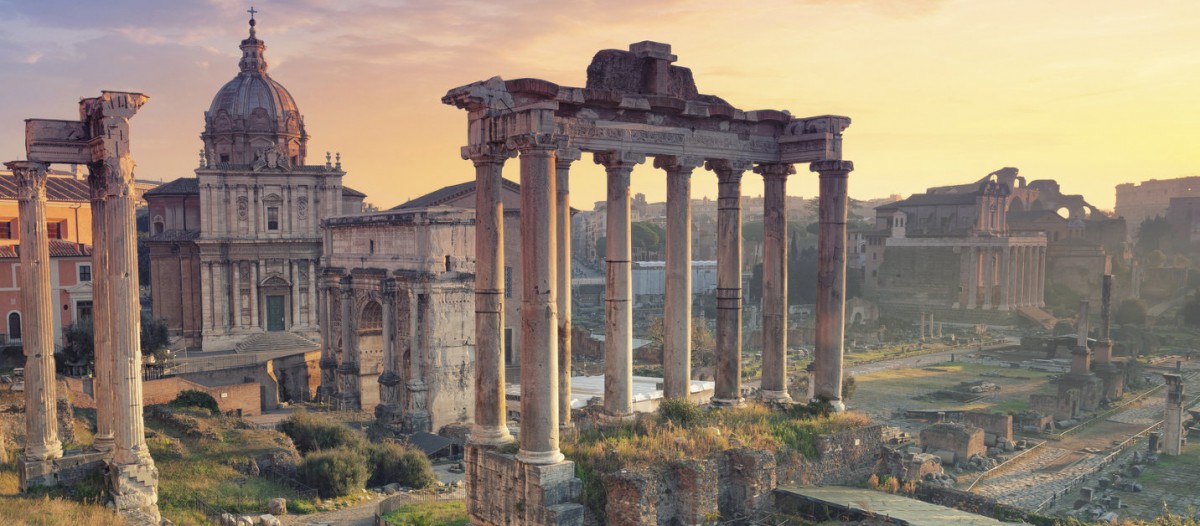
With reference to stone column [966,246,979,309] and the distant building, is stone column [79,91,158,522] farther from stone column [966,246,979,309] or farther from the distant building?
the distant building

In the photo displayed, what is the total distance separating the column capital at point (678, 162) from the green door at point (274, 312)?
31252 mm

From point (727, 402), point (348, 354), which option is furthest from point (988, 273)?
point (727, 402)

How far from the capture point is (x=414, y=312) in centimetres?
2930

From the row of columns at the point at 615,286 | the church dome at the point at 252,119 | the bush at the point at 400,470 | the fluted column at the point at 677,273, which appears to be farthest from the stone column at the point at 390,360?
the fluted column at the point at 677,273

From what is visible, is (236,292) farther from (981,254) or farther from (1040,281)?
(1040,281)

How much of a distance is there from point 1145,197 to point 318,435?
156657 mm

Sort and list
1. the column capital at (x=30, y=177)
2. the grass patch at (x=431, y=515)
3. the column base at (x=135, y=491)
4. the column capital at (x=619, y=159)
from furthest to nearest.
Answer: the column capital at (x=30, y=177), the grass patch at (x=431, y=515), the column base at (x=135, y=491), the column capital at (x=619, y=159)

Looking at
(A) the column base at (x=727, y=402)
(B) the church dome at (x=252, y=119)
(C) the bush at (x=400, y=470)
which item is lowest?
(C) the bush at (x=400, y=470)

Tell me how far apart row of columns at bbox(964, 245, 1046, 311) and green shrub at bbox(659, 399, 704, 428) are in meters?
68.3

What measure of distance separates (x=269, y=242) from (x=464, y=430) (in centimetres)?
1687

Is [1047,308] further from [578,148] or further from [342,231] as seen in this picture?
[578,148]

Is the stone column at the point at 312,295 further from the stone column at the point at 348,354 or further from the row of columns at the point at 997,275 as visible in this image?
the row of columns at the point at 997,275

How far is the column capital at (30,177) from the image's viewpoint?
48.6 feet

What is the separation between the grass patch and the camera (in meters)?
13.9
